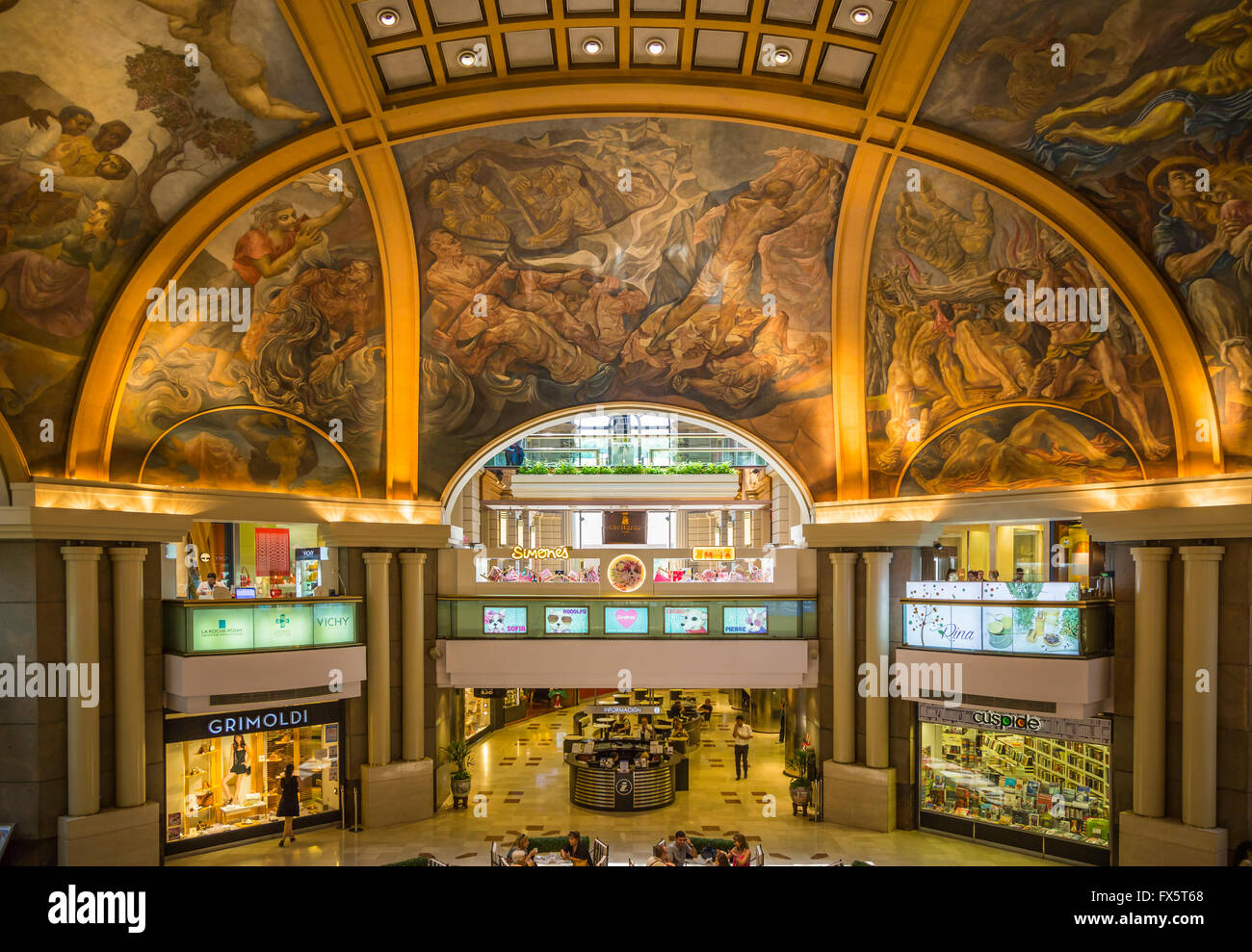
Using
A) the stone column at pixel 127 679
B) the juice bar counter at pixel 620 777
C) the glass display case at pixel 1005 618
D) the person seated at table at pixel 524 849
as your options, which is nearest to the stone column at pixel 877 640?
the glass display case at pixel 1005 618

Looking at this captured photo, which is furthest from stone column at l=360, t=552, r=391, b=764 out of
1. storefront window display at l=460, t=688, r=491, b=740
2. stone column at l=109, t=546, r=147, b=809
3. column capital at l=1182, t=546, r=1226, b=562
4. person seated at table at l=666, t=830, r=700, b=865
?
column capital at l=1182, t=546, r=1226, b=562

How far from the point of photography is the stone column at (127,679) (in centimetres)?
1523

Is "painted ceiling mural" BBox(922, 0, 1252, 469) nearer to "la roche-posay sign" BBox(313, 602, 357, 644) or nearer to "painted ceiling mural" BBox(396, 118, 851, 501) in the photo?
"painted ceiling mural" BBox(396, 118, 851, 501)

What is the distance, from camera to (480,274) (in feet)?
57.6

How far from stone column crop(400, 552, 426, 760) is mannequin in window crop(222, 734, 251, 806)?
3.32 m

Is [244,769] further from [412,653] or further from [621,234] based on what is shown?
[621,234]

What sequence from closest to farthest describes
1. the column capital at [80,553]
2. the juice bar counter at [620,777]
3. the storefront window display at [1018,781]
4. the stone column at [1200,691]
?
the stone column at [1200,691] → the column capital at [80,553] → the storefront window display at [1018,781] → the juice bar counter at [620,777]

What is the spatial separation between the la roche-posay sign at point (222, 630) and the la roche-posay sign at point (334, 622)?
1.45 m

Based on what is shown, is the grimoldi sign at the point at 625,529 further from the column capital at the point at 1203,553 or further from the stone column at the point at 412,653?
the column capital at the point at 1203,553

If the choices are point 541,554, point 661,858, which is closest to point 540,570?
point 541,554

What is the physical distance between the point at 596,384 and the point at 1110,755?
42.3ft

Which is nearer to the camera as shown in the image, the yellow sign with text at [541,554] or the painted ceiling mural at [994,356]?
the painted ceiling mural at [994,356]

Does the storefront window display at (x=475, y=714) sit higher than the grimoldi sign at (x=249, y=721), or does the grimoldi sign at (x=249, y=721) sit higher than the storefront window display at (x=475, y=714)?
the grimoldi sign at (x=249, y=721)
